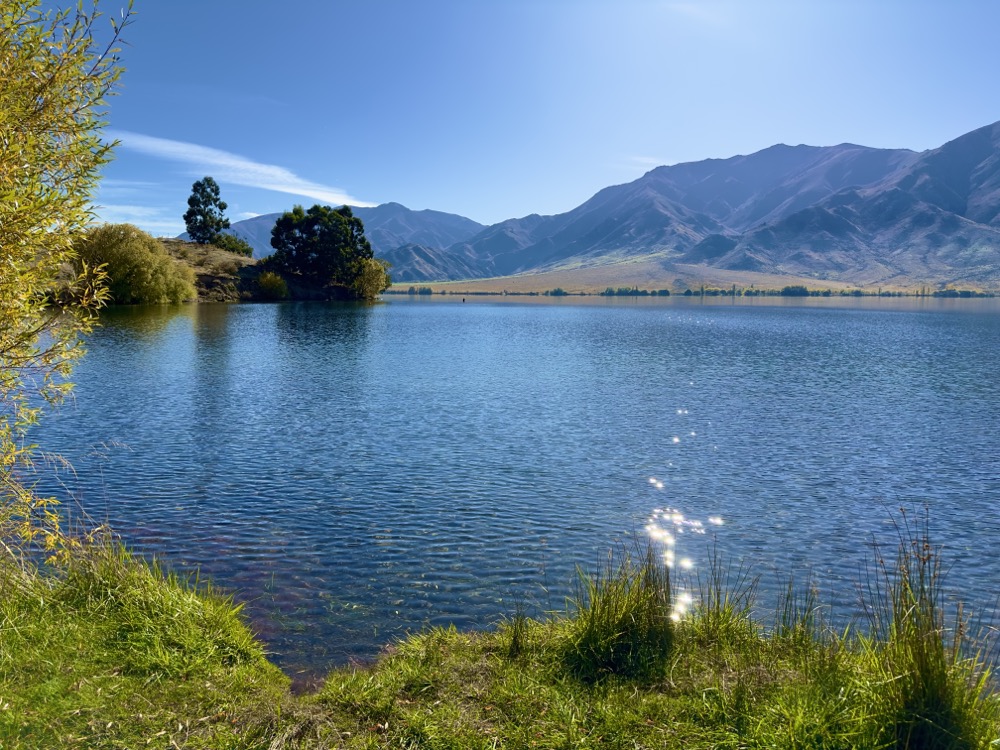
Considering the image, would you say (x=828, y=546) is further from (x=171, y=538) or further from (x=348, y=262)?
(x=348, y=262)

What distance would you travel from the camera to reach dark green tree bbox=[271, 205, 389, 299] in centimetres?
14150

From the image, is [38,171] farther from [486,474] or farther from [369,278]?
[369,278]

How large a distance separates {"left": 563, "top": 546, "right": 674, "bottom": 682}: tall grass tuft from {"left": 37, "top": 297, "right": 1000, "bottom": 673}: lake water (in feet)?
9.91

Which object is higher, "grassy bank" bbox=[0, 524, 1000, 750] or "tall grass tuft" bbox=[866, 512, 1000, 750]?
"tall grass tuft" bbox=[866, 512, 1000, 750]

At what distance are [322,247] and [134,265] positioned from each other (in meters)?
46.1

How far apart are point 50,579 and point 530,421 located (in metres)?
22.4

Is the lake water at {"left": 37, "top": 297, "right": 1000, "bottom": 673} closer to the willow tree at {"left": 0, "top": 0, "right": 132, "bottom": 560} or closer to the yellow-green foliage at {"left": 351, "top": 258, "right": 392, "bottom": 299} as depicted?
the willow tree at {"left": 0, "top": 0, "right": 132, "bottom": 560}

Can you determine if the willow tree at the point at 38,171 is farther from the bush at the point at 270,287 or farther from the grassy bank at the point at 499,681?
the bush at the point at 270,287

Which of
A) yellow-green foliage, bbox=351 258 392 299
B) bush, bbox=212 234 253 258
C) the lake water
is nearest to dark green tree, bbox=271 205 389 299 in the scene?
yellow-green foliage, bbox=351 258 392 299

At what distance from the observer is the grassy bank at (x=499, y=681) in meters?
7.54

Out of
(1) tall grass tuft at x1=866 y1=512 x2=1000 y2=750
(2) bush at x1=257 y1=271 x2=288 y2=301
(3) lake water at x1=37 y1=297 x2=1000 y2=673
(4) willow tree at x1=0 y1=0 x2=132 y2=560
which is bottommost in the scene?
(3) lake water at x1=37 y1=297 x2=1000 y2=673

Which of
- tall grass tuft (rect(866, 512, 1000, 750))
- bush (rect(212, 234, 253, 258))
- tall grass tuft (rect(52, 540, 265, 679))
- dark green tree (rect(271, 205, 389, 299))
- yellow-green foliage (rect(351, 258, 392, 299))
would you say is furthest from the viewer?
bush (rect(212, 234, 253, 258))

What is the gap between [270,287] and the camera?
447 feet

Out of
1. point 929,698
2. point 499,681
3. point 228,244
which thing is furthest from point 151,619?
point 228,244
